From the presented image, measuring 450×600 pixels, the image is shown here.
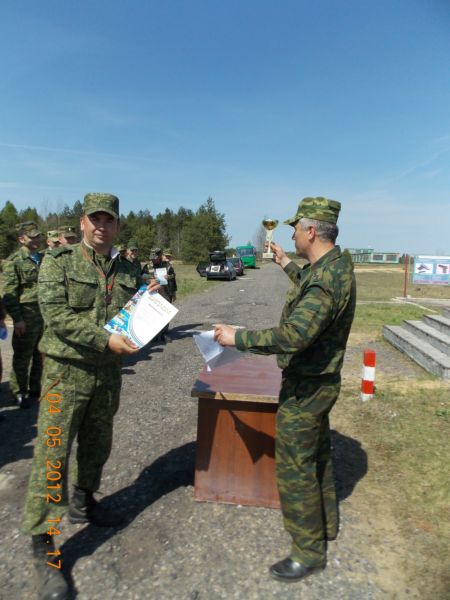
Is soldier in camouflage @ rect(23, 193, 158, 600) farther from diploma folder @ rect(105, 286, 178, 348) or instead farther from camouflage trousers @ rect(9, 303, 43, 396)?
camouflage trousers @ rect(9, 303, 43, 396)

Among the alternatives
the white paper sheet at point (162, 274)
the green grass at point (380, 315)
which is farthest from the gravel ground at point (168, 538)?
the green grass at point (380, 315)

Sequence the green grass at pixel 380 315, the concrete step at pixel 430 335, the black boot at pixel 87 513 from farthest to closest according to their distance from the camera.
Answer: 1. the green grass at pixel 380 315
2. the concrete step at pixel 430 335
3. the black boot at pixel 87 513

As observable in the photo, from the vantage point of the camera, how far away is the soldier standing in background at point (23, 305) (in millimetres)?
5434

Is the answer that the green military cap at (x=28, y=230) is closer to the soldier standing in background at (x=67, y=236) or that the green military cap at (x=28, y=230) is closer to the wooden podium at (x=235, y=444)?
the soldier standing in background at (x=67, y=236)

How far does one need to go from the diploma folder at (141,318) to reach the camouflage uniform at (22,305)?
134 inches

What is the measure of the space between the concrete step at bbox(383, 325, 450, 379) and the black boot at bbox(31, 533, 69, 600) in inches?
244

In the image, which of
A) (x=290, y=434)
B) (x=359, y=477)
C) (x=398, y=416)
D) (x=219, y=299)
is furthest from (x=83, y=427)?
(x=219, y=299)

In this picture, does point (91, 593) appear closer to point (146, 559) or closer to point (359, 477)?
point (146, 559)

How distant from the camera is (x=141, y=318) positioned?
8.56ft

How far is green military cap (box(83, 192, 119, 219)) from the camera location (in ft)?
8.67

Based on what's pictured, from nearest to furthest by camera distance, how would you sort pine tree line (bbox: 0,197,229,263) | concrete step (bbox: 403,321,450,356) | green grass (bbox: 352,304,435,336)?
1. concrete step (bbox: 403,321,450,356)
2. green grass (bbox: 352,304,435,336)
3. pine tree line (bbox: 0,197,229,263)

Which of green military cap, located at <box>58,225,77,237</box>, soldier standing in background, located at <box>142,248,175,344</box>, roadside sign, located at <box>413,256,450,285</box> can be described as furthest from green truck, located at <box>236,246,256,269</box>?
green military cap, located at <box>58,225,77,237</box>

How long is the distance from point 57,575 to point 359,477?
2.70 metres

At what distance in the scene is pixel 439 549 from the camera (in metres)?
3.01
